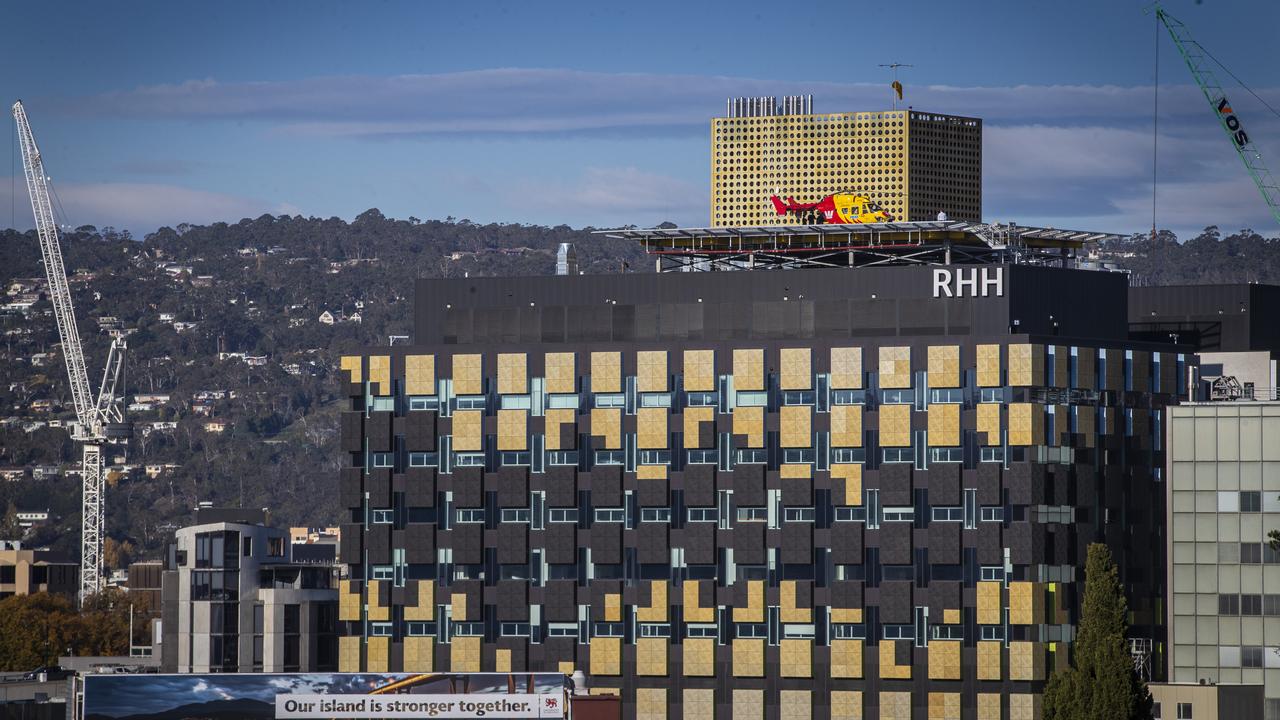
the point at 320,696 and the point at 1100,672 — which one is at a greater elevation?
the point at 1100,672

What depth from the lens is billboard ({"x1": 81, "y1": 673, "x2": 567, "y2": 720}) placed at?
605 feet

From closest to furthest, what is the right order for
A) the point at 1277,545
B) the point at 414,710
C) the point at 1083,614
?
the point at 1277,545
the point at 414,710
the point at 1083,614

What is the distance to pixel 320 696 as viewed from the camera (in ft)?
610

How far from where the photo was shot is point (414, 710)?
186m

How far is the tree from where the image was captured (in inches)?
7407

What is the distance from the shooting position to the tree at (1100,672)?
188125mm

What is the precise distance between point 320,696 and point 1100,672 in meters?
55.7

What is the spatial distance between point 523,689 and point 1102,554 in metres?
44.3

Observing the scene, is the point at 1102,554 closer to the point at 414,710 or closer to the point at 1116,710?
the point at 1116,710

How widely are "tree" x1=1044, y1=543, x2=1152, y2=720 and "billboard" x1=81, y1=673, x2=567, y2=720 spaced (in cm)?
3638

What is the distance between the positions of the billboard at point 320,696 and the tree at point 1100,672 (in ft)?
119

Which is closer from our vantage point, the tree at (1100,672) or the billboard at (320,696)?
the billboard at (320,696)

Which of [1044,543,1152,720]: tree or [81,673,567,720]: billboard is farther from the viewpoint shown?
[1044,543,1152,720]: tree

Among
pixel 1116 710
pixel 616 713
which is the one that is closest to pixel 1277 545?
pixel 1116 710
